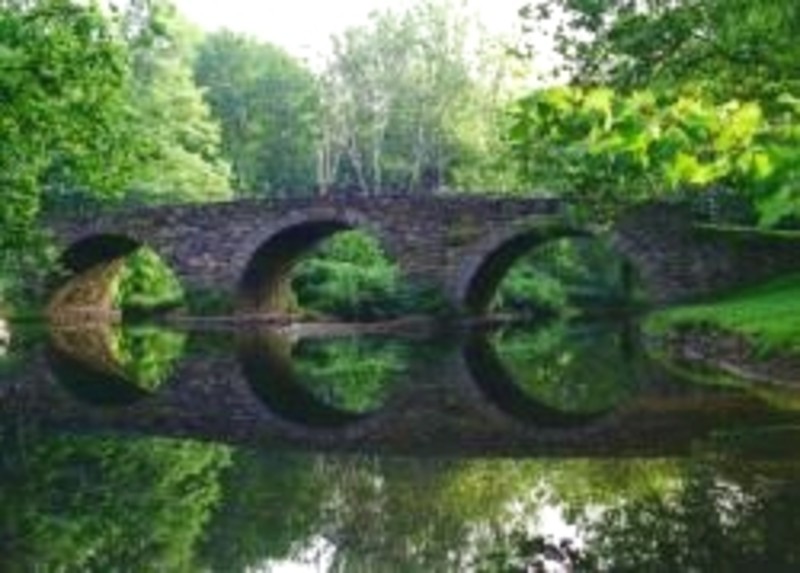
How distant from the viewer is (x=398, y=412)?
73.5 feet

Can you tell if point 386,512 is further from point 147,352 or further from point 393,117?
point 393,117

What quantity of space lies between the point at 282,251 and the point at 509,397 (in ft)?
87.1

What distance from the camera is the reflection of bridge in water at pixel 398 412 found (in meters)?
18.6

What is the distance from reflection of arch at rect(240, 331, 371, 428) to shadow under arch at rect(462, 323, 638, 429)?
2.61 metres

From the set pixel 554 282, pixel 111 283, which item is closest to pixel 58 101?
pixel 111 283

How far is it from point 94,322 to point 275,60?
43.1m

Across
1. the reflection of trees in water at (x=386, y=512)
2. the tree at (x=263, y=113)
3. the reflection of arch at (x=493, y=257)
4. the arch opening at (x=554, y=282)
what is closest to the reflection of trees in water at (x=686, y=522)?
the reflection of trees in water at (x=386, y=512)

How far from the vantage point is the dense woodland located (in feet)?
19.6

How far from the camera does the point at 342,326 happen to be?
4950 cm

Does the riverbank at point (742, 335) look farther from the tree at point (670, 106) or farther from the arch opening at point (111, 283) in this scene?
the arch opening at point (111, 283)

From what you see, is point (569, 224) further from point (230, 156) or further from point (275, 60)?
point (275, 60)

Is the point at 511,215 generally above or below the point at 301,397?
above

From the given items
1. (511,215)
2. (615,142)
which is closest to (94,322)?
(511,215)

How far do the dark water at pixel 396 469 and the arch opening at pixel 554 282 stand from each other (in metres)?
16.9
